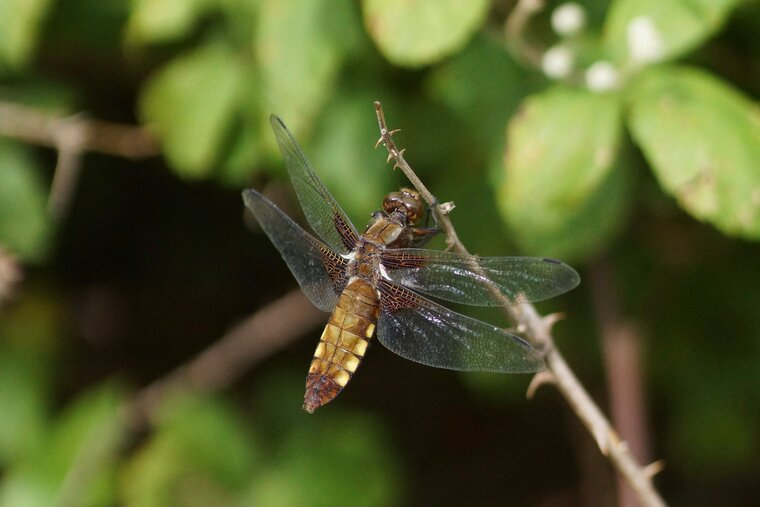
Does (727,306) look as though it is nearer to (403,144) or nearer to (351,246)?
(403,144)

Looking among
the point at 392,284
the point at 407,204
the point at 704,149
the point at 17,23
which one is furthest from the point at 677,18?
the point at 17,23

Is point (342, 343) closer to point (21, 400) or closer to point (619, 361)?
point (619, 361)

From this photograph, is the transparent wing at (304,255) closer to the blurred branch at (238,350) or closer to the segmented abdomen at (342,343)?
the segmented abdomen at (342,343)

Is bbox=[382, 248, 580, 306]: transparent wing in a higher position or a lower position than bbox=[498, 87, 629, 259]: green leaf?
lower

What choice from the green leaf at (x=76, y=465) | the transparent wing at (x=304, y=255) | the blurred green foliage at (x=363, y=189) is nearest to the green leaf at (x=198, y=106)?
the blurred green foliage at (x=363, y=189)

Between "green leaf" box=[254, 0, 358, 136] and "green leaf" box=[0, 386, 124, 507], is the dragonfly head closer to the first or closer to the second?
"green leaf" box=[254, 0, 358, 136]

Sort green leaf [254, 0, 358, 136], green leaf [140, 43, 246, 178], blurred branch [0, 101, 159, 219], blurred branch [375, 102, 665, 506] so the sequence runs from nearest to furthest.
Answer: blurred branch [375, 102, 665, 506], green leaf [254, 0, 358, 136], green leaf [140, 43, 246, 178], blurred branch [0, 101, 159, 219]

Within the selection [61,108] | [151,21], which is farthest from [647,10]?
[61,108]

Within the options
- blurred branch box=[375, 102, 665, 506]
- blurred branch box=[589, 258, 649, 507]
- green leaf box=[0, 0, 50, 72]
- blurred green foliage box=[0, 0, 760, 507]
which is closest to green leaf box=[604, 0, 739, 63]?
blurred green foliage box=[0, 0, 760, 507]
